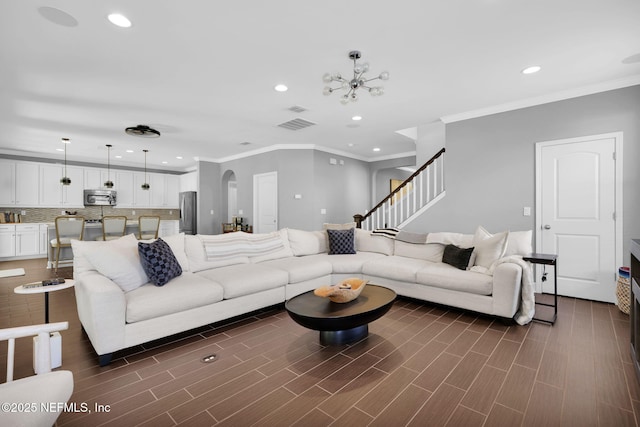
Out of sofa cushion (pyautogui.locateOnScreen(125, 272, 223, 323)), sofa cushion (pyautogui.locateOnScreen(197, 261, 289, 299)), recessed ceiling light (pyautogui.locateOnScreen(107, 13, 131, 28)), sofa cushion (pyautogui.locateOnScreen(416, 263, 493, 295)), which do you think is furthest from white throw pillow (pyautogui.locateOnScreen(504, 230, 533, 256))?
recessed ceiling light (pyautogui.locateOnScreen(107, 13, 131, 28))

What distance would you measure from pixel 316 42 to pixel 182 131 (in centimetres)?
408

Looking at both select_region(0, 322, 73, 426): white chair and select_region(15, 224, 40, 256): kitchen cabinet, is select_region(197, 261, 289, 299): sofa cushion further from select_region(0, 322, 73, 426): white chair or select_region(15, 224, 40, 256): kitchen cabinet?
select_region(15, 224, 40, 256): kitchen cabinet

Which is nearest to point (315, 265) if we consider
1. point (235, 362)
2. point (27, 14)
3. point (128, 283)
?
point (235, 362)

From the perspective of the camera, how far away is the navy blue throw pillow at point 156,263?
110 inches

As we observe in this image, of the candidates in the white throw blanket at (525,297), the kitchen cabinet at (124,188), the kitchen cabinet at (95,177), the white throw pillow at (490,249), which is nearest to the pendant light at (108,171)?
the kitchen cabinet at (95,177)

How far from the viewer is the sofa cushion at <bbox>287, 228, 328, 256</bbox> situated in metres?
4.61

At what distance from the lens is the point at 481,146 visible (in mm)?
4598

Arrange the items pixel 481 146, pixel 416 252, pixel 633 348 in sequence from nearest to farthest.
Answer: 1. pixel 633 348
2. pixel 416 252
3. pixel 481 146

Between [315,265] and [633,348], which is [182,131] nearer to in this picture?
[315,265]

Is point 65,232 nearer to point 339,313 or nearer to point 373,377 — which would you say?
point 339,313

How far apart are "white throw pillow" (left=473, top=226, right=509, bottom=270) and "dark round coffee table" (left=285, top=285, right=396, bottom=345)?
1309mm

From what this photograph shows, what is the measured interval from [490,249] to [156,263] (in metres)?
3.54

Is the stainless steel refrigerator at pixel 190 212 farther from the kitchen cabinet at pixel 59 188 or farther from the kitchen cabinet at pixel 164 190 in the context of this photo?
the kitchen cabinet at pixel 59 188

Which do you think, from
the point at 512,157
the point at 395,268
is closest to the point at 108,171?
the point at 395,268
